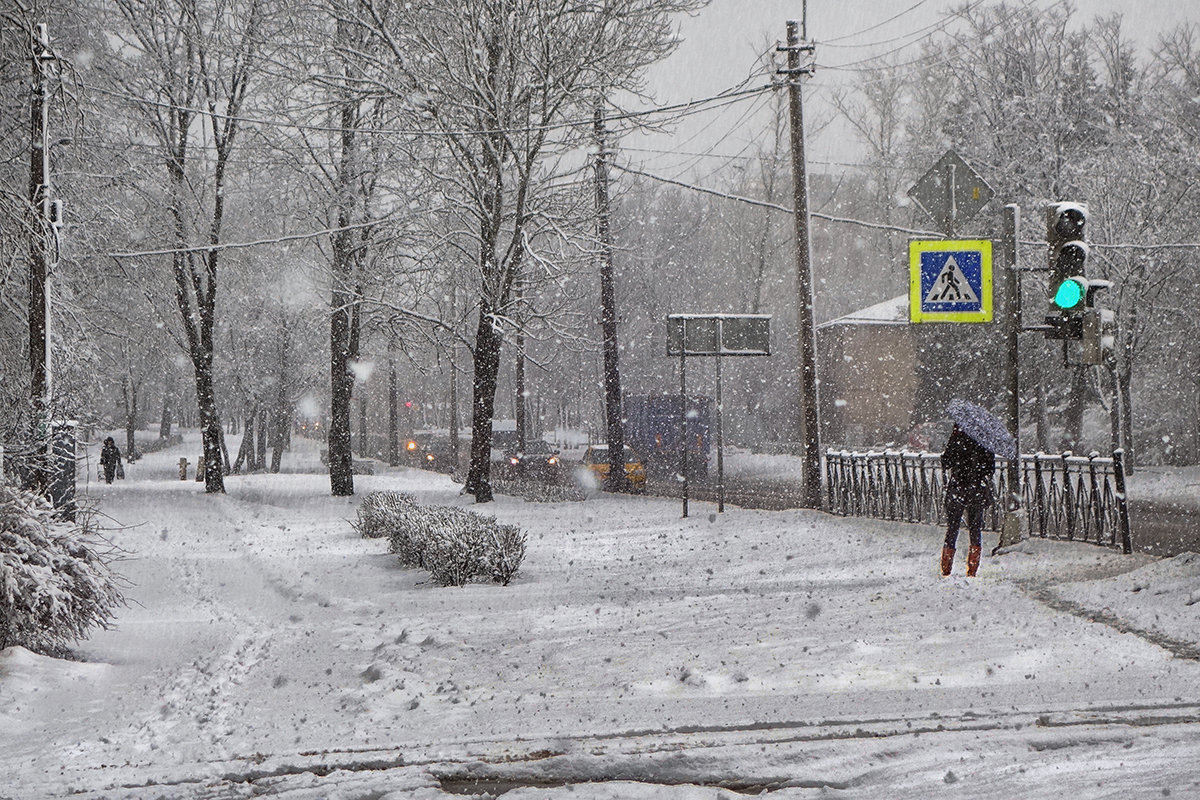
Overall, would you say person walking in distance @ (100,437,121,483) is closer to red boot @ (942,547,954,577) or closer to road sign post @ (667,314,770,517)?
road sign post @ (667,314,770,517)

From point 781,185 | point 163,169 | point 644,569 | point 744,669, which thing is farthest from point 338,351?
point 781,185

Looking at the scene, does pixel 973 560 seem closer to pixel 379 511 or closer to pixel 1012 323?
pixel 1012 323

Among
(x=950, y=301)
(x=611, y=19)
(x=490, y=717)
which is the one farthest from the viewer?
(x=611, y=19)

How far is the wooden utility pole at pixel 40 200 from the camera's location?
1370cm

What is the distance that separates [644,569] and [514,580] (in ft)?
5.70

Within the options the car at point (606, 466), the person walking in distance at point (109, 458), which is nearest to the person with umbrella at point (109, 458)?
the person walking in distance at point (109, 458)

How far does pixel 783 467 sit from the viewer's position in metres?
43.9

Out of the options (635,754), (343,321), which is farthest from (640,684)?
(343,321)

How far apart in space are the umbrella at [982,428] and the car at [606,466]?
19237mm

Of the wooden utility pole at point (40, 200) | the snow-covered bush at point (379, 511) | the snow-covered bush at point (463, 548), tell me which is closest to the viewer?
the snow-covered bush at point (463, 548)

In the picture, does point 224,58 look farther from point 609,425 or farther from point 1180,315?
point 1180,315

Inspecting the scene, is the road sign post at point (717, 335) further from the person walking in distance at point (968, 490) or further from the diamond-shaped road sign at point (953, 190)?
the person walking in distance at point (968, 490)

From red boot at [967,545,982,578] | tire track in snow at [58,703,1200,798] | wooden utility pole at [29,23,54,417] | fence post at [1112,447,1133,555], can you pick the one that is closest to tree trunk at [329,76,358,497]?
wooden utility pole at [29,23,54,417]

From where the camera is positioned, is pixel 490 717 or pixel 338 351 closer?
pixel 490 717
